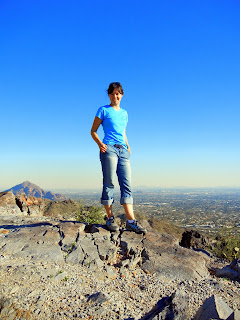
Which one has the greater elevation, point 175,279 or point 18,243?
point 18,243

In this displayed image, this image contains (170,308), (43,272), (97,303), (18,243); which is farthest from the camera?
(18,243)

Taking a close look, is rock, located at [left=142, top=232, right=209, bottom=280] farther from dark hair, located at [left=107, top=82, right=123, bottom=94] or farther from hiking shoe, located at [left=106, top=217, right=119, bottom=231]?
dark hair, located at [left=107, top=82, right=123, bottom=94]

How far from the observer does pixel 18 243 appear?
5.51 metres

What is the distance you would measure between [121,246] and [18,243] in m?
2.61

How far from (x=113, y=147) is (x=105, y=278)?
119 inches

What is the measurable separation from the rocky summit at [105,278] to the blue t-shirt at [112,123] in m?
2.61

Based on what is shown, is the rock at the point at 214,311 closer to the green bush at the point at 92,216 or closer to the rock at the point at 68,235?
the rock at the point at 68,235

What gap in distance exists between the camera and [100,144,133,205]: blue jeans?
5660 millimetres

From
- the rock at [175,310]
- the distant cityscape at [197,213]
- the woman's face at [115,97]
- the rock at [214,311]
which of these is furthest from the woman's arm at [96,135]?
the distant cityscape at [197,213]

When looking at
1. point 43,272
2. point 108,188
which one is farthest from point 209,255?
point 43,272

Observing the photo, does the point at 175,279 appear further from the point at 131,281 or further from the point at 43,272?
the point at 43,272

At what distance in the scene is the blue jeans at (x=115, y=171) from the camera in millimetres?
5660

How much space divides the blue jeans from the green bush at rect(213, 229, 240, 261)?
3097 millimetres

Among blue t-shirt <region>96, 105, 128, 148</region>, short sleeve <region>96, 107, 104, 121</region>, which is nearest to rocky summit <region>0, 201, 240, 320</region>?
blue t-shirt <region>96, 105, 128, 148</region>
